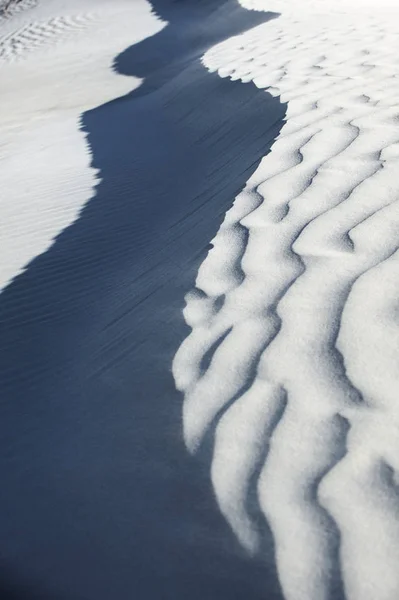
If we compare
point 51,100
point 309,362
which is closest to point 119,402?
point 309,362

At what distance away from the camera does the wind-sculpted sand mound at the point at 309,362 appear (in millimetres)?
2035

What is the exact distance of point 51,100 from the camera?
393 inches

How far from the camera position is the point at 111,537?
2264 millimetres

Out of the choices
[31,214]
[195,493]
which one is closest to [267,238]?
[195,493]

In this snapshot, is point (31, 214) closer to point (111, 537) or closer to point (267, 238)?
point (267, 238)

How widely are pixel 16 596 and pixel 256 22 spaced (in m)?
10.6

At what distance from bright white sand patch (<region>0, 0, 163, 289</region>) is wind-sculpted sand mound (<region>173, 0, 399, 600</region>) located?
1.33m

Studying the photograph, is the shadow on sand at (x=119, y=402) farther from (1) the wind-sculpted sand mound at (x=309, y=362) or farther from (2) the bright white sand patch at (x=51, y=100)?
(2) the bright white sand patch at (x=51, y=100)

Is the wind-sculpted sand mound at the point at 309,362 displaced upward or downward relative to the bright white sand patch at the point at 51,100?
upward

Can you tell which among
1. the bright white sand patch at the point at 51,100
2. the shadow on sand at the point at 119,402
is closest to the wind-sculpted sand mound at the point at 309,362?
the shadow on sand at the point at 119,402

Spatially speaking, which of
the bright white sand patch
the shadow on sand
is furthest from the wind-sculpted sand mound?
the bright white sand patch

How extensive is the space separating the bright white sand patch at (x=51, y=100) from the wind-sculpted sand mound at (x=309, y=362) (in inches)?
52.5

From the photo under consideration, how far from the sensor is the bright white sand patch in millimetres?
5215

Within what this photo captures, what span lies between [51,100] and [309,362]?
7923mm
